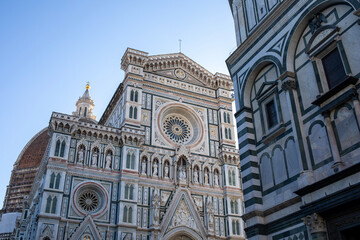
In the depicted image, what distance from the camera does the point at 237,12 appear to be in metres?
15.4

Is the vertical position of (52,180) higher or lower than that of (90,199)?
higher

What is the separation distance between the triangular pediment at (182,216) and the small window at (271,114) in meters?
14.5

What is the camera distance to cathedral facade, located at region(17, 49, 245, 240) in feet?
75.5

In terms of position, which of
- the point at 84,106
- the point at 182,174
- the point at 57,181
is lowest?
the point at 57,181

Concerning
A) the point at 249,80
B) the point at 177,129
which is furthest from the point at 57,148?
the point at 249,80

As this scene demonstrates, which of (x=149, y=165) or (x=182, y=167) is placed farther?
(x=182, y=167)

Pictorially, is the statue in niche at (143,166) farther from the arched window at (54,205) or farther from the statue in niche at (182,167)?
the arched window at (54,205)

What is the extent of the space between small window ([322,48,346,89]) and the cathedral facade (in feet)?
54.9

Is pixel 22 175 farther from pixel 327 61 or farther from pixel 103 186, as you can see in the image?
pixel 327 61

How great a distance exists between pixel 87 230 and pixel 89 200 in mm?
2062

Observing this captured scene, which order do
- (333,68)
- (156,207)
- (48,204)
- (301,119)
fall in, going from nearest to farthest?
(333,68) → (301,119) → (48,204) → (156,207)

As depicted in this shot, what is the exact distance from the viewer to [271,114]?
40.2 feet

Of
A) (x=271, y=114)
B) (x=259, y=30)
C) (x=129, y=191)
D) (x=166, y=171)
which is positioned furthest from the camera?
(x=166, y=171)

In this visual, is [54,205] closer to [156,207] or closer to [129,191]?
[129,191]
